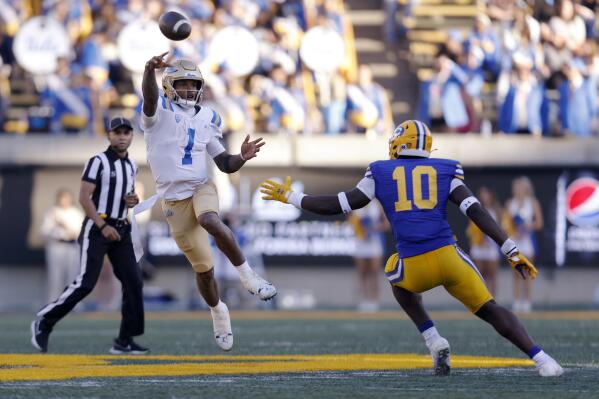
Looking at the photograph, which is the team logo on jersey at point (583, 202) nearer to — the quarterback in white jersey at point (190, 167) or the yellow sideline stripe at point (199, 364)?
the yellow sideline stripe at point (199, 364)

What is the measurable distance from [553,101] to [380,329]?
25.6 ft

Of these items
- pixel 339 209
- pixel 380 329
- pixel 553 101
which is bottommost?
pixel 380 329

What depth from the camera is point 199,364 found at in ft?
25.0

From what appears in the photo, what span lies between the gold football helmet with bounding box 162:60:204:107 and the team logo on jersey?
35.3 feet

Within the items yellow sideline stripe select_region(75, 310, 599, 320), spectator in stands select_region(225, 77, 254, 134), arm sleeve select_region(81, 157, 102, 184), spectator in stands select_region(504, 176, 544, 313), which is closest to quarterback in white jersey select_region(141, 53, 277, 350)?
arm sleeve select_region(81, 157, 102, 184)

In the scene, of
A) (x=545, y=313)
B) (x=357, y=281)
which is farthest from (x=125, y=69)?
(x=545, y=313)

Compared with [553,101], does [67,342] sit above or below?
below

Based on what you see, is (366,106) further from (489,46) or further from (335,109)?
(489,46)

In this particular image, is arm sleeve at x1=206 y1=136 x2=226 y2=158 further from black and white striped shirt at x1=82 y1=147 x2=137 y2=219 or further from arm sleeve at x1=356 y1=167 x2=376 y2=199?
arm sleeve at x1=356 y1=167 x2=376 y2=199

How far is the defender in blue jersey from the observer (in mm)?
6641

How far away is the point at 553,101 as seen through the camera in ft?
60.8

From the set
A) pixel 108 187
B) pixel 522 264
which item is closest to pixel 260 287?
pixel 522 264

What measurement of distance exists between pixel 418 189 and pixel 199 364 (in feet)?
5.87

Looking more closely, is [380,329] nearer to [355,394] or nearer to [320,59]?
[355,394]
